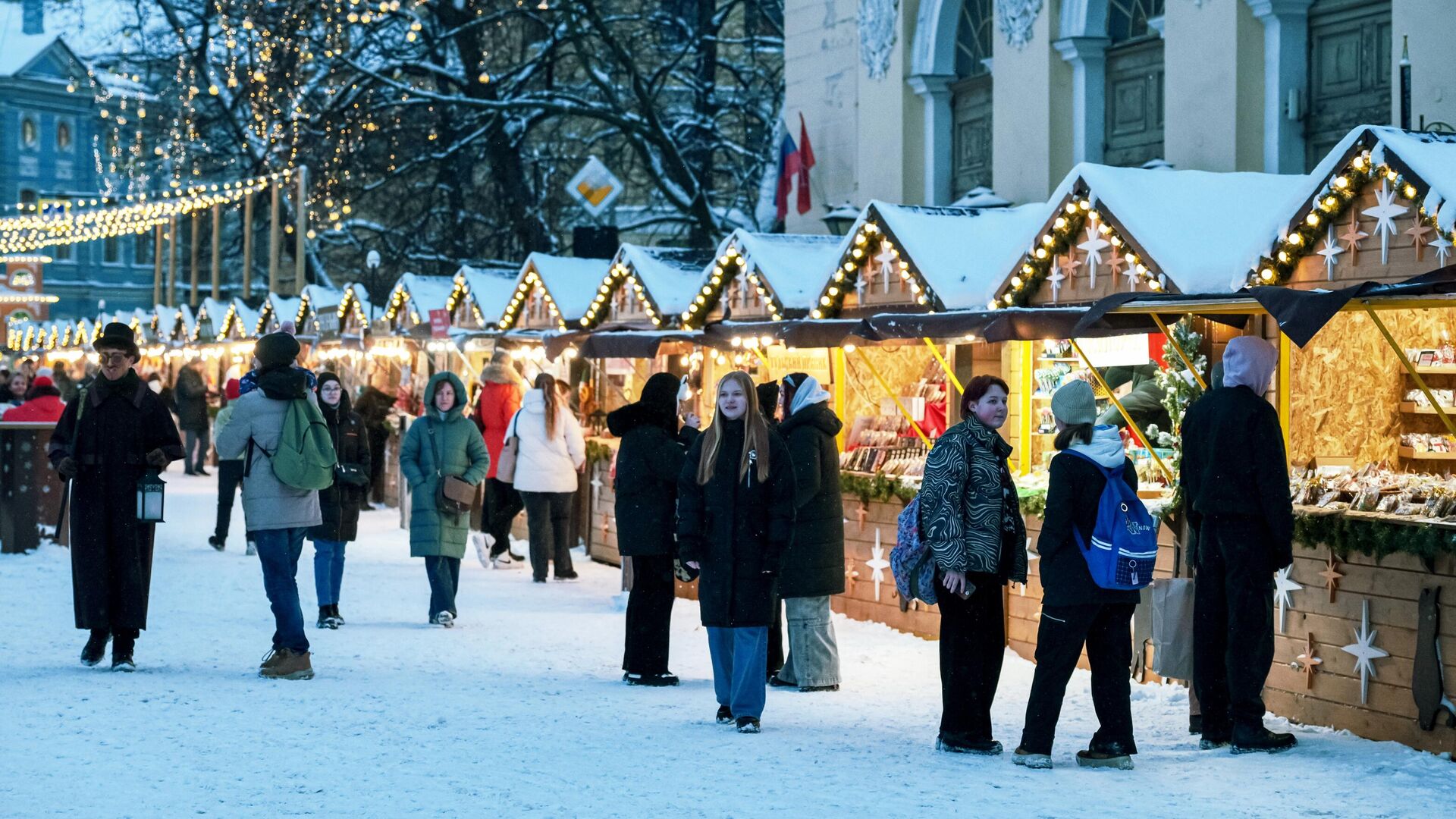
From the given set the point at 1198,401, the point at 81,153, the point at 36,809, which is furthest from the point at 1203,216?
the point at 81,153

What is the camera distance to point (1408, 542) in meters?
8.12

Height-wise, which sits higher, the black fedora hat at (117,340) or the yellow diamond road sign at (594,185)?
the yellow diamond road sign at (594,185)

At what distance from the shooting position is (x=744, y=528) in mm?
8438

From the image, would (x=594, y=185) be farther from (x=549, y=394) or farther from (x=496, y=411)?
(x=549, y=394)

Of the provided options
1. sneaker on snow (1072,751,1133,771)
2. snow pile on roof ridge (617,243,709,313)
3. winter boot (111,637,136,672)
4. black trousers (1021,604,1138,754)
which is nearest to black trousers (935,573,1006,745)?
black trousers (1021,604,1138,754)

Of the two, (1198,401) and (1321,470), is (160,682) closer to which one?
(1198,401)

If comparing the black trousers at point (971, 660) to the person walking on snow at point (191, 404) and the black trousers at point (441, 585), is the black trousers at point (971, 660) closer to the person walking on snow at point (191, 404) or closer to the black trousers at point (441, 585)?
the black trousers at point (441, 585)

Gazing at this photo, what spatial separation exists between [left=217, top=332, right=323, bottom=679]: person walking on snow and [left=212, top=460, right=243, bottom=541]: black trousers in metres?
6.63

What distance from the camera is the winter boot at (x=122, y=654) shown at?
33.0 ft

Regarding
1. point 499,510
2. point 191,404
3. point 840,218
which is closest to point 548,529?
point 499,510

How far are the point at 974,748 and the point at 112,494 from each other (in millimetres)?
4791

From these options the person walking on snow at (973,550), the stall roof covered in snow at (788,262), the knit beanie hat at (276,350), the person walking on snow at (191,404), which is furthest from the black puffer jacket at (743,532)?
the person walking on snow at (191,404)

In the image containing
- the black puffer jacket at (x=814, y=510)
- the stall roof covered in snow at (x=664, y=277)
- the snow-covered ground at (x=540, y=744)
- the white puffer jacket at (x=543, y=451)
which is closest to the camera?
the snow-covered ground at (x=540, y=744)

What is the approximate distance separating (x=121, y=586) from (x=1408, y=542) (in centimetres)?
626
